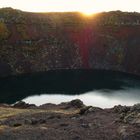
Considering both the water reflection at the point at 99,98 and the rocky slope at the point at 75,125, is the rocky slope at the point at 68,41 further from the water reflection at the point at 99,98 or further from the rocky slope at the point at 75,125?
the rocky slope at the point at 75,125

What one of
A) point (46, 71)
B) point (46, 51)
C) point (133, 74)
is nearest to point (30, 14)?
point (46, 51)

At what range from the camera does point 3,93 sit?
85.9 m

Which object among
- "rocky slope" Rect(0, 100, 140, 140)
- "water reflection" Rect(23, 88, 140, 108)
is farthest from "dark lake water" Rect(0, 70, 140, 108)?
"rocky slope" Rect(0, 100, 140, 140)

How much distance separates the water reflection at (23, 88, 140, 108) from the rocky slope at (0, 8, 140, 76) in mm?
27991

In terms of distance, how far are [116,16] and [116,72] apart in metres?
24.8

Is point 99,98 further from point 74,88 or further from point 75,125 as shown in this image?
point 75,125

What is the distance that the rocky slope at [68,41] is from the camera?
117m

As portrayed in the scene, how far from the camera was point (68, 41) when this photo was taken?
126 metres

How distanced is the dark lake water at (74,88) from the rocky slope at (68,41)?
5.83 meters

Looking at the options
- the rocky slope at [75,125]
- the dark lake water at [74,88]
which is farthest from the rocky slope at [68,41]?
the rocky slope at [75,125]

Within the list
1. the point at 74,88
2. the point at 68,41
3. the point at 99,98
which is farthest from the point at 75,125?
the point at 68,41

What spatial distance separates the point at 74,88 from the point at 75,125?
189 feet

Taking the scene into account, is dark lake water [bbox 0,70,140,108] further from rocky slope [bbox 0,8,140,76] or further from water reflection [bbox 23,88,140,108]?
rocky slope [bbox 0,8,140,76]

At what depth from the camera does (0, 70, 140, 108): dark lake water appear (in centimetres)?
8152
